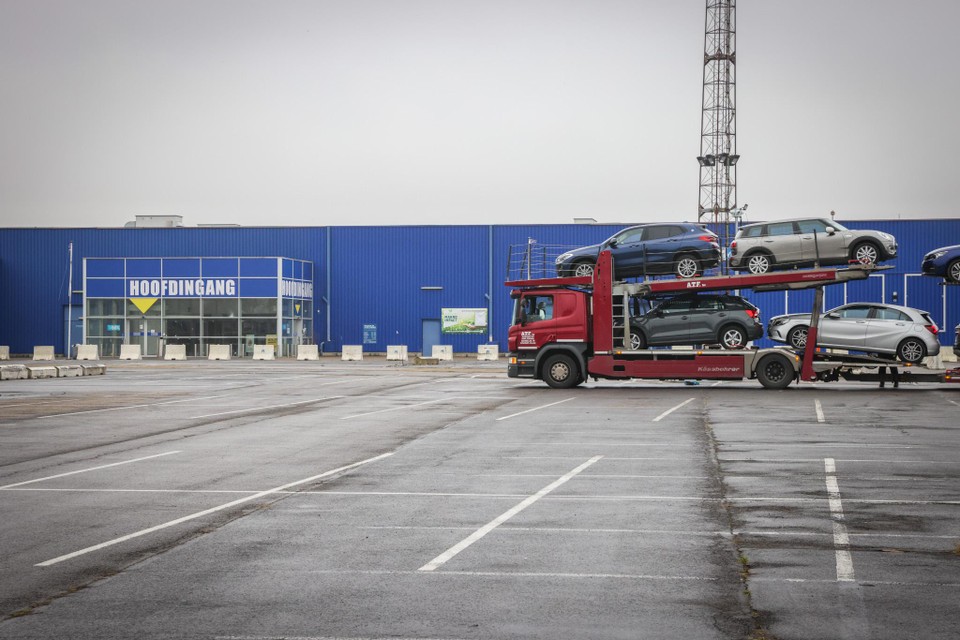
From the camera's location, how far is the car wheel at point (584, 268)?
94.5 feet

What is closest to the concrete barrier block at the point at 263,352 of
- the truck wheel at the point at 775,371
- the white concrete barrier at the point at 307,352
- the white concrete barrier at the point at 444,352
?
the white concrete barrier at the point at 307,352

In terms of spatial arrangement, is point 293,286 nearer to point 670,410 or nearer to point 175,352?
point 175,352

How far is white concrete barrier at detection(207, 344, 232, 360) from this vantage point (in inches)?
2207

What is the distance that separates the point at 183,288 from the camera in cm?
5888

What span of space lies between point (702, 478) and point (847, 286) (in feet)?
151

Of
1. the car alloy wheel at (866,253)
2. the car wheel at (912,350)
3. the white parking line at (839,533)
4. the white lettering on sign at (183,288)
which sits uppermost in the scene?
the white lettering on sign at (183,288)

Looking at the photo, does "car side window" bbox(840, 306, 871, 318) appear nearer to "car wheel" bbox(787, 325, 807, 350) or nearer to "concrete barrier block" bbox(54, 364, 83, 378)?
"car wheel" bbox(787, 325, 807, 350)

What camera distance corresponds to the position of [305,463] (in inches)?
557

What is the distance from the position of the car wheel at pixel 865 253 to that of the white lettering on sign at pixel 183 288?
39.0 metres

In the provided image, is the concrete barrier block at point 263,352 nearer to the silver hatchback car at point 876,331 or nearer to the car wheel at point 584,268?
the car wheel at point 584,268

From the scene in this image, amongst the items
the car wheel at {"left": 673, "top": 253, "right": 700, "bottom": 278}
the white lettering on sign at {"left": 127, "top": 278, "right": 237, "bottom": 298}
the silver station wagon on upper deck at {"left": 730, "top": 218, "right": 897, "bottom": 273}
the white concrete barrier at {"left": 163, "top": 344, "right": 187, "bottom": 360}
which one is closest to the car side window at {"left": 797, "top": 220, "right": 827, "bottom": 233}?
the silver station wagon on upper deck at {"left": 730, "top": 218, "right": 897, "bottom": 273}

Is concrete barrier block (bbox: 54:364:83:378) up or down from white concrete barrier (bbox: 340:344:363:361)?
down

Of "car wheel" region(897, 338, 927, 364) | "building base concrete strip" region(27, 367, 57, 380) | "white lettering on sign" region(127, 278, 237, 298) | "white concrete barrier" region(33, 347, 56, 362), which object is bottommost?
"building base concrete strip" region(27, 367, 57, 380)

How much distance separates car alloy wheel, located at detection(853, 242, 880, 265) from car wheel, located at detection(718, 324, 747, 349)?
10.8 ft
